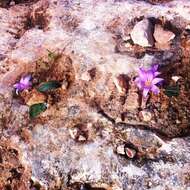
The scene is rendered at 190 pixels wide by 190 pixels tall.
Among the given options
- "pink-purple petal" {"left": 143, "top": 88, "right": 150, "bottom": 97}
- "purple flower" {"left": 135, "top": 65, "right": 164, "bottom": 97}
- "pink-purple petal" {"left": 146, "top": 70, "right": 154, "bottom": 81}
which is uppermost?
"pink-purple petal" {"left": 146, "top": 70, "right": 154, "bottom": 81}

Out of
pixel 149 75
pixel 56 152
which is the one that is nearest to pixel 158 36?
pixel 149 75

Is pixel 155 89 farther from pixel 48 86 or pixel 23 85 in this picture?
pixel 23 85

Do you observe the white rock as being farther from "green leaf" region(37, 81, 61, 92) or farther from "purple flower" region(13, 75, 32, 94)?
"purple flower" region(13, 75, 32, 94)

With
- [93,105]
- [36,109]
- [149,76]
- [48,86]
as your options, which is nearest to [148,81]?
[149,76]

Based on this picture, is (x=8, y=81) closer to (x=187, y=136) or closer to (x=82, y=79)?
(x=82, y=79)

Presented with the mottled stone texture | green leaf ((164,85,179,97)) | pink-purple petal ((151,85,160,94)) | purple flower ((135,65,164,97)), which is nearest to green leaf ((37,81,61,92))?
the mottled stone texture

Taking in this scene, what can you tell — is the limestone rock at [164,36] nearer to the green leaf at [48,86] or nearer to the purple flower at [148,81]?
the purple flower at [148,81]
